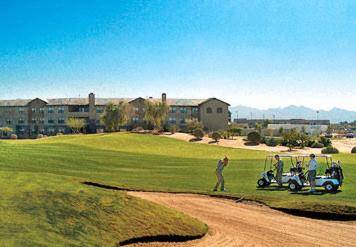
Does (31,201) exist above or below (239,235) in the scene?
above

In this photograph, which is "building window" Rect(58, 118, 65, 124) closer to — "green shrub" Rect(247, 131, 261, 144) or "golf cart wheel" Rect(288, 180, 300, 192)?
"green shrub" Rect(247, 131, 261, 144)

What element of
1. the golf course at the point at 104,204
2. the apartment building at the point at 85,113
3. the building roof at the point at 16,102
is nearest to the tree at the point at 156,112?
the apartment building at the point at 85,113

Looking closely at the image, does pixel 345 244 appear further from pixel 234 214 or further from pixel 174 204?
pixel 174 204

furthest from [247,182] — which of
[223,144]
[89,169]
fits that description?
[223,144]

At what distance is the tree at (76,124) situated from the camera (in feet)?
390

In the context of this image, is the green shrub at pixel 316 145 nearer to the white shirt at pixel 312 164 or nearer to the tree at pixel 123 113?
the tree at pixel 123 113

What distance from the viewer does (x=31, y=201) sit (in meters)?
17.6

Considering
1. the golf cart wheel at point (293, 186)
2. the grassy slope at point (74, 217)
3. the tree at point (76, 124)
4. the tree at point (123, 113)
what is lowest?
the golf cart wheel at point (293, 186)

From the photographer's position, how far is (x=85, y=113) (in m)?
131

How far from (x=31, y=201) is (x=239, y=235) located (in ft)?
26.9

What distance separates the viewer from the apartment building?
130 metres

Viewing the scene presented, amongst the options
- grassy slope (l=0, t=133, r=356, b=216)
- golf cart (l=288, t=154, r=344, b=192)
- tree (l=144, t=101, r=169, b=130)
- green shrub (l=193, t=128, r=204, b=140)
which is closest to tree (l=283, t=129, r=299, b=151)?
green shrub (l=193, t=128, r=204, b=140)

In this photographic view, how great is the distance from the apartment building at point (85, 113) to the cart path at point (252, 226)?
10378 centimetres

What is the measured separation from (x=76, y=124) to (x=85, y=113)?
12.7 m
